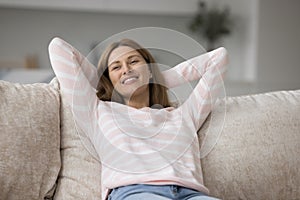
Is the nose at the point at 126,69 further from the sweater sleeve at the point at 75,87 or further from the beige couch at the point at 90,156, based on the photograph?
the beige couch at the point at 90,156

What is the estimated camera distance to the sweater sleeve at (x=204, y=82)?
1.78 metres

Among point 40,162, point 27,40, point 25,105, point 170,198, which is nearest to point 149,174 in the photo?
point 170,198

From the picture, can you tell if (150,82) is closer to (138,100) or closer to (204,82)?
(138,100)

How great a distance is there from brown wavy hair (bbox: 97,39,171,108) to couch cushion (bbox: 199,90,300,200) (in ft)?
0.64

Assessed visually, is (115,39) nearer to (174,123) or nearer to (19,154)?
(174,123)

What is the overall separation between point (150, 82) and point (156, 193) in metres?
0.47

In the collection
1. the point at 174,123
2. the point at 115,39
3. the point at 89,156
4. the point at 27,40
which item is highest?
the point at 115,39

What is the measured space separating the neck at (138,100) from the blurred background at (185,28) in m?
2.94

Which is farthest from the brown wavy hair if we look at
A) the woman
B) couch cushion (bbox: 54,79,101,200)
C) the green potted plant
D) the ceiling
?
the green potted plant

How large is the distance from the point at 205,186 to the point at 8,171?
65 centimetres

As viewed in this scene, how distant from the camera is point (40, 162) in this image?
1.65m

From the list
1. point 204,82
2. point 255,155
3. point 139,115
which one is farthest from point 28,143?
point 255,155

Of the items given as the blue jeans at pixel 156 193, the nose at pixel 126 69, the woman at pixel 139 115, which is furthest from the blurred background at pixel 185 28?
the blue jeans at pixel 156 193

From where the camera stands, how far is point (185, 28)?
520cm
